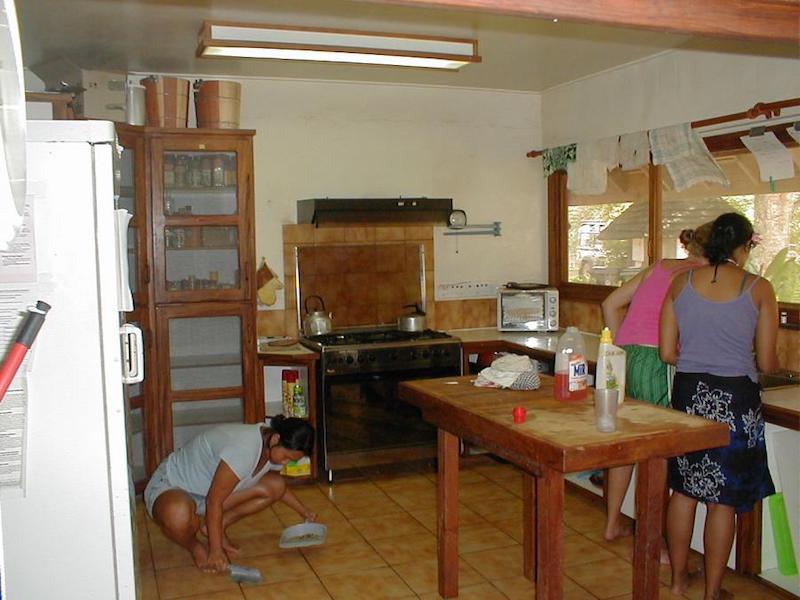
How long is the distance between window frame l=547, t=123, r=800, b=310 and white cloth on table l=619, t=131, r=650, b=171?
0.34 feet

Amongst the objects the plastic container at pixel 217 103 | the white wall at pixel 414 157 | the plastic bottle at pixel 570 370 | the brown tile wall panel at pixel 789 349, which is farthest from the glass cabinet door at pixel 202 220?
the brown tile wall panel at pixel 789 349

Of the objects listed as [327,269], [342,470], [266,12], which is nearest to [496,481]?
[342,470]

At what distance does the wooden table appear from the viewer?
2.41m

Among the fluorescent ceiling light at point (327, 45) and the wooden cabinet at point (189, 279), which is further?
the wooden cabinet at point (189, 279)

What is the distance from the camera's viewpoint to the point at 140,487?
4.58 m

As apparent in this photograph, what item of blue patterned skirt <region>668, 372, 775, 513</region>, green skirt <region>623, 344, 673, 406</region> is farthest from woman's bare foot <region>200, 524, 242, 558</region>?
blue patterned skirt <region>668, 372, 775, 513</region>

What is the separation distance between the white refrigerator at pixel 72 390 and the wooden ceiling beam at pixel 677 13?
85 cm

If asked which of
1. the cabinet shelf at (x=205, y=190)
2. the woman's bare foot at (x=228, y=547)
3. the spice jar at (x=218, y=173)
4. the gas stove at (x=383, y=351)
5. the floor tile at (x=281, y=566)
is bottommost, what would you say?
the floor tile at (x=281, y=566)

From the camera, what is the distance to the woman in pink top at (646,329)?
11.6 feet

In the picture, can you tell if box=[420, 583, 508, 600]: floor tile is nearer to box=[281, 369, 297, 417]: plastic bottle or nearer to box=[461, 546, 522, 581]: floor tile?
box=[461, 546, 522, 581]: floor tile

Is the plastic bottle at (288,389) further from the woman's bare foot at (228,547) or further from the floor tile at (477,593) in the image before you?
the floor tile at (477,593)

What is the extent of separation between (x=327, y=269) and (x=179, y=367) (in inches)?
43.8

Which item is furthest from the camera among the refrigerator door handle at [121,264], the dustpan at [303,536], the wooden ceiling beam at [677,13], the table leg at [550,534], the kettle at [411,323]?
the kettle at [411,323]

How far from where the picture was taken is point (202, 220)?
15.2ft
